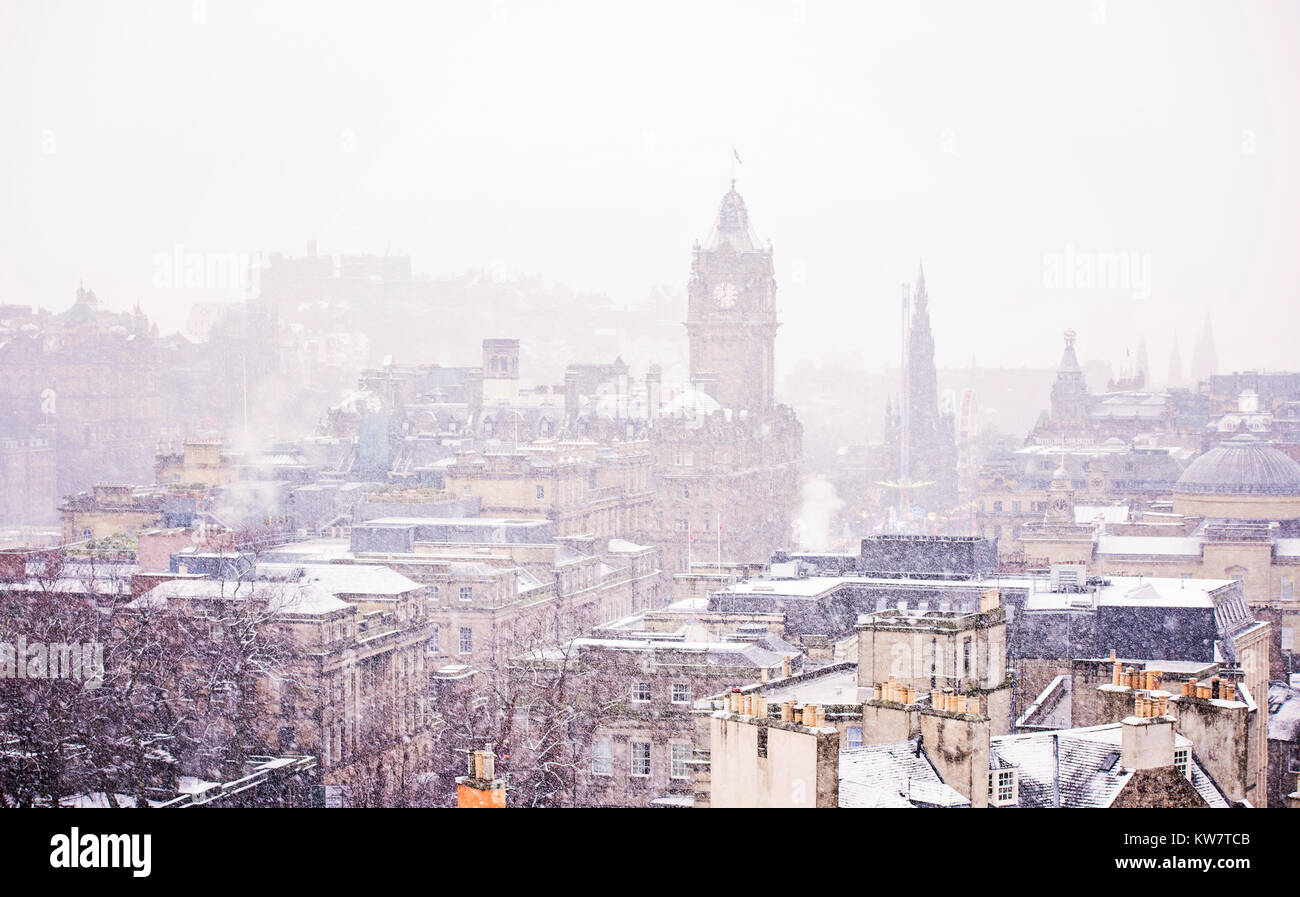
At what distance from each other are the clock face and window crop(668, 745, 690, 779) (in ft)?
127

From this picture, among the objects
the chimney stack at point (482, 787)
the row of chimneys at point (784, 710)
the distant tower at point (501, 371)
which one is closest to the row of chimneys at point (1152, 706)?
the row of chimneys at point (784, 710)

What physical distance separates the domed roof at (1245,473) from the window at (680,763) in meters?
23.4

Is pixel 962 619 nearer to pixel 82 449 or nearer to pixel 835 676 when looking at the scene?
pixel 835 676

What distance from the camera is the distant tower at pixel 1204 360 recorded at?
128 ft

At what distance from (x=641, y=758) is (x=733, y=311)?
3847 cm

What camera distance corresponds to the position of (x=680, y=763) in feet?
58.6

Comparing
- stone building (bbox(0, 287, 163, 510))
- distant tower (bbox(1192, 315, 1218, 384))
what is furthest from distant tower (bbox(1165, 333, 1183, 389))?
stone building (bbox(0, 287, 163, 510))

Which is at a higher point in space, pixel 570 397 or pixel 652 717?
pixel 570 397

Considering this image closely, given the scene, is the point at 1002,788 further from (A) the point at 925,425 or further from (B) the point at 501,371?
(A) the point at 925,425

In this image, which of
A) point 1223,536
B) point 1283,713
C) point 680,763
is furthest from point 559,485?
point 680,763

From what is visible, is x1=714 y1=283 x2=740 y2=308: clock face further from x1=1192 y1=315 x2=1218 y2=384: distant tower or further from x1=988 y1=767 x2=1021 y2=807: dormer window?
x1=988 y1=767 x2=1021 y2=807: dormer window

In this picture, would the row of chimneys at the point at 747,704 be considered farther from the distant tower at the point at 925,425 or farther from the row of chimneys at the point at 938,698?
the distant tower at the point at 925,425

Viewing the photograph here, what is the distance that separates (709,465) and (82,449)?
55.0 feet
